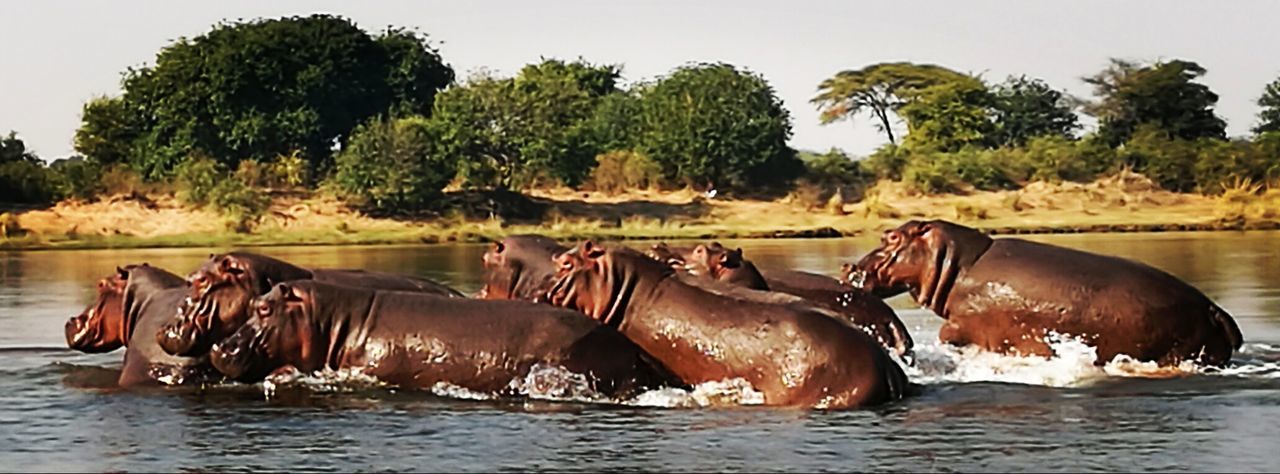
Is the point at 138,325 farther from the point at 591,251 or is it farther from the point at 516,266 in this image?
the point at 591,251

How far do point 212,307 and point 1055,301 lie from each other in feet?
18.2

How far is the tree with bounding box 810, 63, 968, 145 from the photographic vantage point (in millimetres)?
73062

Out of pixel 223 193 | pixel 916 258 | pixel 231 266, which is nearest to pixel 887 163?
pixel 223 193

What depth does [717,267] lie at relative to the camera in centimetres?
1391

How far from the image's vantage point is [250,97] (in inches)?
2258

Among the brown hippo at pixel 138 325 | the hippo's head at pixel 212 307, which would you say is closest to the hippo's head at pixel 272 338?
the hippo's head at pixel 212 307

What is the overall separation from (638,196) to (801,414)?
140ft

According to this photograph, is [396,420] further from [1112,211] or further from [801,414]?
[1112,211]

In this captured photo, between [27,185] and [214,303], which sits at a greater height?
[27,185]

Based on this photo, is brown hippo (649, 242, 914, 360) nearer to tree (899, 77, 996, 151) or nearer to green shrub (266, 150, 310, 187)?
green shrub (266, 150, 310, 187)

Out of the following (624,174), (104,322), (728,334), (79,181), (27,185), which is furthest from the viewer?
(624,174)

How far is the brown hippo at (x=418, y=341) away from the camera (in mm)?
11930

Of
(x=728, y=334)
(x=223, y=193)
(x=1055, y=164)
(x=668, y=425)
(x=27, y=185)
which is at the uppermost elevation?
(x=1055, y=164)

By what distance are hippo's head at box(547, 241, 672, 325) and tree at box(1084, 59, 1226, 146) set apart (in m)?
52.0
